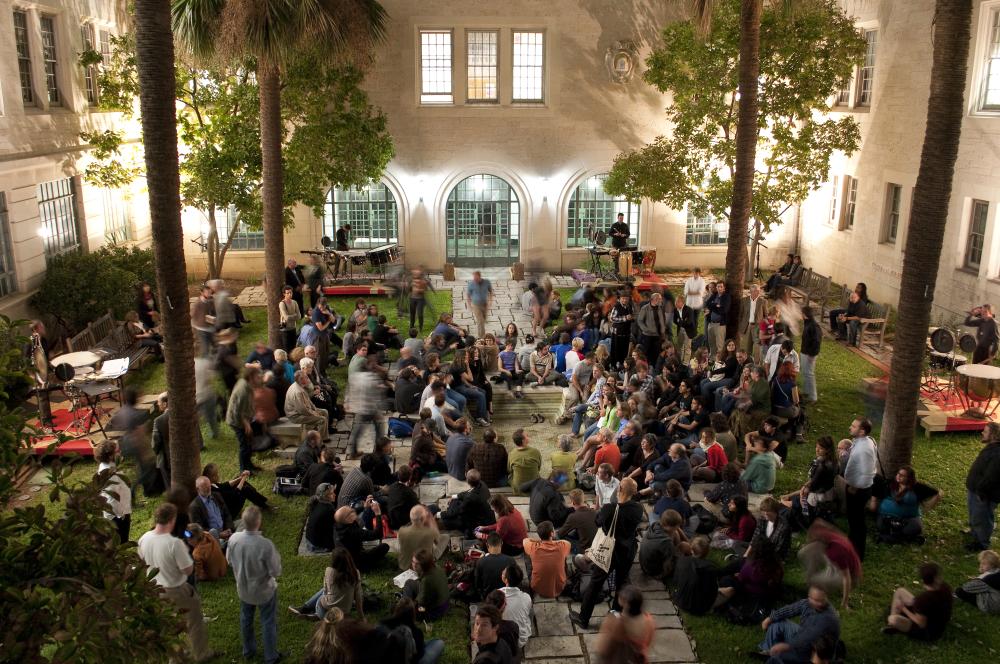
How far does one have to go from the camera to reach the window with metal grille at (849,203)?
24.6 metres

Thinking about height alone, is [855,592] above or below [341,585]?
below

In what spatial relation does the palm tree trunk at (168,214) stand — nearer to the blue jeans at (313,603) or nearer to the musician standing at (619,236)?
the blue jeans at (313,603)

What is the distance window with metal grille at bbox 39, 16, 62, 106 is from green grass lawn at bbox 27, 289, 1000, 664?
10.1 metres

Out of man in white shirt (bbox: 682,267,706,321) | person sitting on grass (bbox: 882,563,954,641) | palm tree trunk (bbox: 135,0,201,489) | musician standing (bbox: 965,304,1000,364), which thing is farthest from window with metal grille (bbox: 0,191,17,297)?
musician standing (bbox: 965,304,1000,364)

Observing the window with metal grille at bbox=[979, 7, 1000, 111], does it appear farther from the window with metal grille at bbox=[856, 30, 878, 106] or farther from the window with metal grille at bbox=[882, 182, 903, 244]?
the window with metal grille at bbox=[856, 30, 878, 106]

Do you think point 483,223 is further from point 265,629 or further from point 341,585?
point 265,629

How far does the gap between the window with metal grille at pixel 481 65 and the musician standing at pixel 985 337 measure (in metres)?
14.8

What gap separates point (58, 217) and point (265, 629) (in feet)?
48.3

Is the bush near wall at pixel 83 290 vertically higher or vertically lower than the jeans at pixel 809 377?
higher

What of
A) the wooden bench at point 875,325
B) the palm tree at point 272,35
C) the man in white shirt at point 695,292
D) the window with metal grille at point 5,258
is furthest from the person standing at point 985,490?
the window with metal grille at point 5,258

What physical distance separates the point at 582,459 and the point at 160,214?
6.55 m

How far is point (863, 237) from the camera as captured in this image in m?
23.5

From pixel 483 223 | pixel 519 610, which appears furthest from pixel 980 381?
pixel 483 223

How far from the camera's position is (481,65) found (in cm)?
2569
